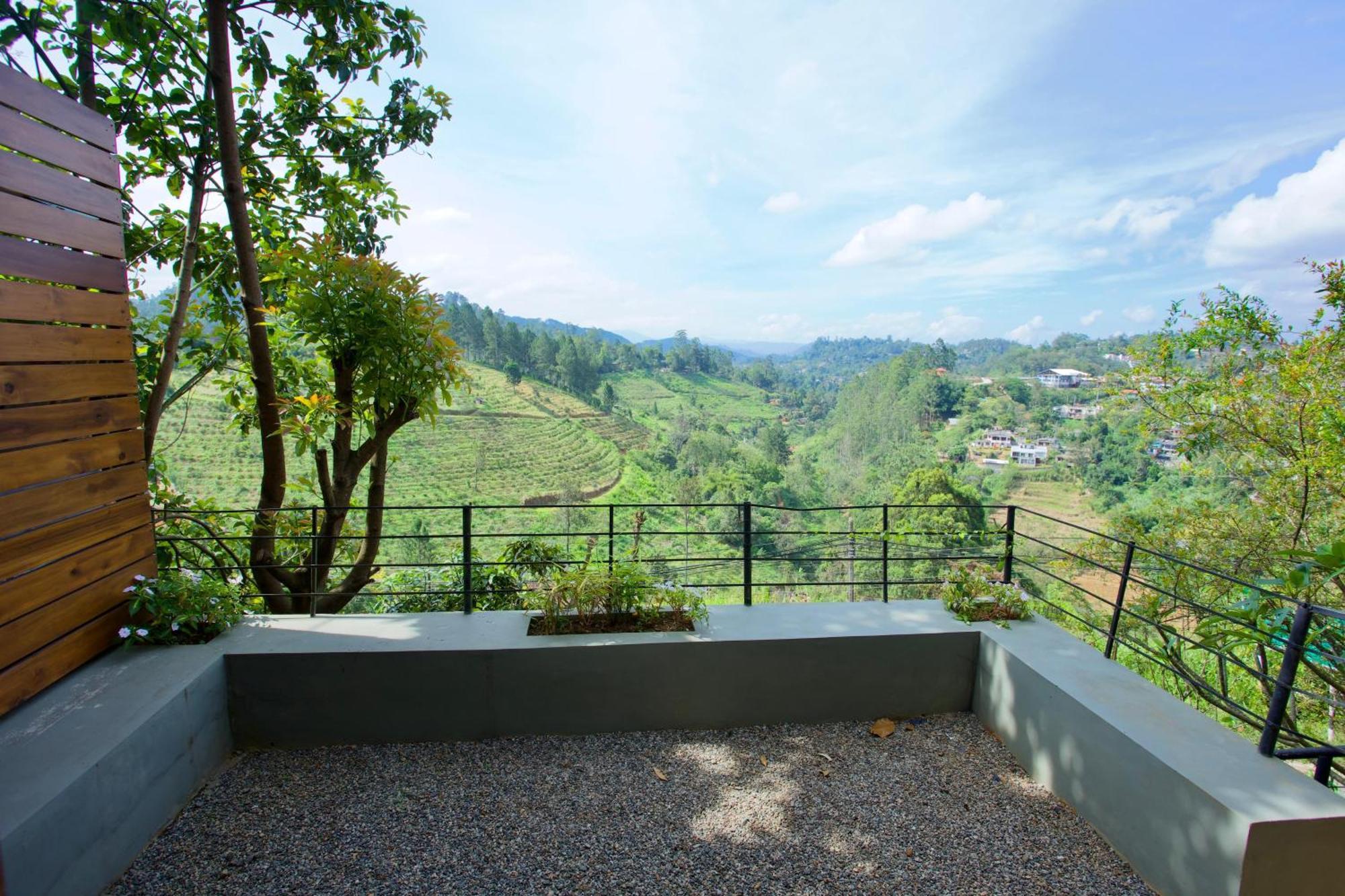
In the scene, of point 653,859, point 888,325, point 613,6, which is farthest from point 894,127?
point 888,325

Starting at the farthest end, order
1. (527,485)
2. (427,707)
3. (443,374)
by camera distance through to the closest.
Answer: (527,485), (443,374), (427,707)

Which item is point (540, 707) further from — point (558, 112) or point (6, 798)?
point (558, 112)

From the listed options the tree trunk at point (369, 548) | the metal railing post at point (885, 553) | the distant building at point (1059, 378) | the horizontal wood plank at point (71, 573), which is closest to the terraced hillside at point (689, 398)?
the distant building at point (1059, 378)

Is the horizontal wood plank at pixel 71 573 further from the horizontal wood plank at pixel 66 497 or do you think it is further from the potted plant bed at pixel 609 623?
the potted plant bed at pixel 609 623

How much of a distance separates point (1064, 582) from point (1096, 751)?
96 centimetres

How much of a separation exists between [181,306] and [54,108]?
5.88ft

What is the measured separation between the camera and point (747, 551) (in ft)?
10.2

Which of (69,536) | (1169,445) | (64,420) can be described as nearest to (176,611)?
(69,536)

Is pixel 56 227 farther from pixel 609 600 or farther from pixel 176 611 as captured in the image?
pixel 609 600

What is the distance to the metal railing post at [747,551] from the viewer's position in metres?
2.99

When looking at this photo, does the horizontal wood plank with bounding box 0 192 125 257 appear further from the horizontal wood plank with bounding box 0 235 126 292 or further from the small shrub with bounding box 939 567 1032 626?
the small shrub with bounding box 939 567 1032 626

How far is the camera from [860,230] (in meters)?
21.3

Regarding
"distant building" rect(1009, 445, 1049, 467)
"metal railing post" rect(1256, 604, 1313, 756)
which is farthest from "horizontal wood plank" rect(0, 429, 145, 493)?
"distant building" rect(1009, 445, 1049, 467)

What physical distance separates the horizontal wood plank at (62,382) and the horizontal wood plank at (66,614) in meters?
0.74
